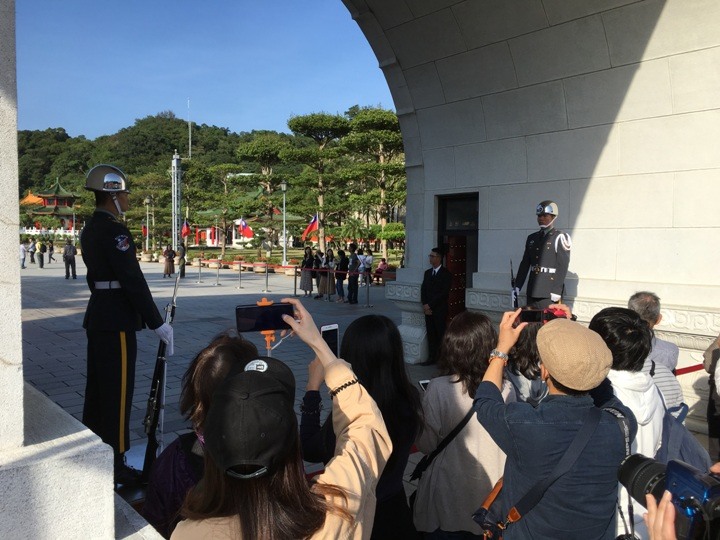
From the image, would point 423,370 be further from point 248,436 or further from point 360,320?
point 248,436

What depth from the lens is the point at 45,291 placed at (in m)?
18.1

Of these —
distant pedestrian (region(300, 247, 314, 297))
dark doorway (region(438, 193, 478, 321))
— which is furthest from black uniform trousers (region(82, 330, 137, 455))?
distant pedestrian (region(300, 247, 314, 297))

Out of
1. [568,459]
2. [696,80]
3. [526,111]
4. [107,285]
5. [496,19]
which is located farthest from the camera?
[526,111]

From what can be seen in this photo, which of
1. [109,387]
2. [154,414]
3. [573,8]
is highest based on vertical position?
[573,8]

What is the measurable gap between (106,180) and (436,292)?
457 centimetres

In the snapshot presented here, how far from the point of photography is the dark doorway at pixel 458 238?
740 cm

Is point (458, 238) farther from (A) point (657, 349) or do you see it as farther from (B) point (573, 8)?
(A) point (657, 349)

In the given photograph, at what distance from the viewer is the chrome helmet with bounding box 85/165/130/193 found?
384 cm

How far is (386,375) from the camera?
2467 mm

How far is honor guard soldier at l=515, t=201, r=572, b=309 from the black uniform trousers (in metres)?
3.83

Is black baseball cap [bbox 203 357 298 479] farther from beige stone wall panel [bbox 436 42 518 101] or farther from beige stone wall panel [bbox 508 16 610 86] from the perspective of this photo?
beige stone wall panel [bbox 436 42 518 101]

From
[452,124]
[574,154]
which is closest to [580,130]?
[574,154]

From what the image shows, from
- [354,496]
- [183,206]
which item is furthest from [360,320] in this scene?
[183,206]

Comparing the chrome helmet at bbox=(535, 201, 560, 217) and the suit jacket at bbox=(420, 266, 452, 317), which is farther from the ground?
the chrome helmet at bbox=(535, 201, 560, 217)
